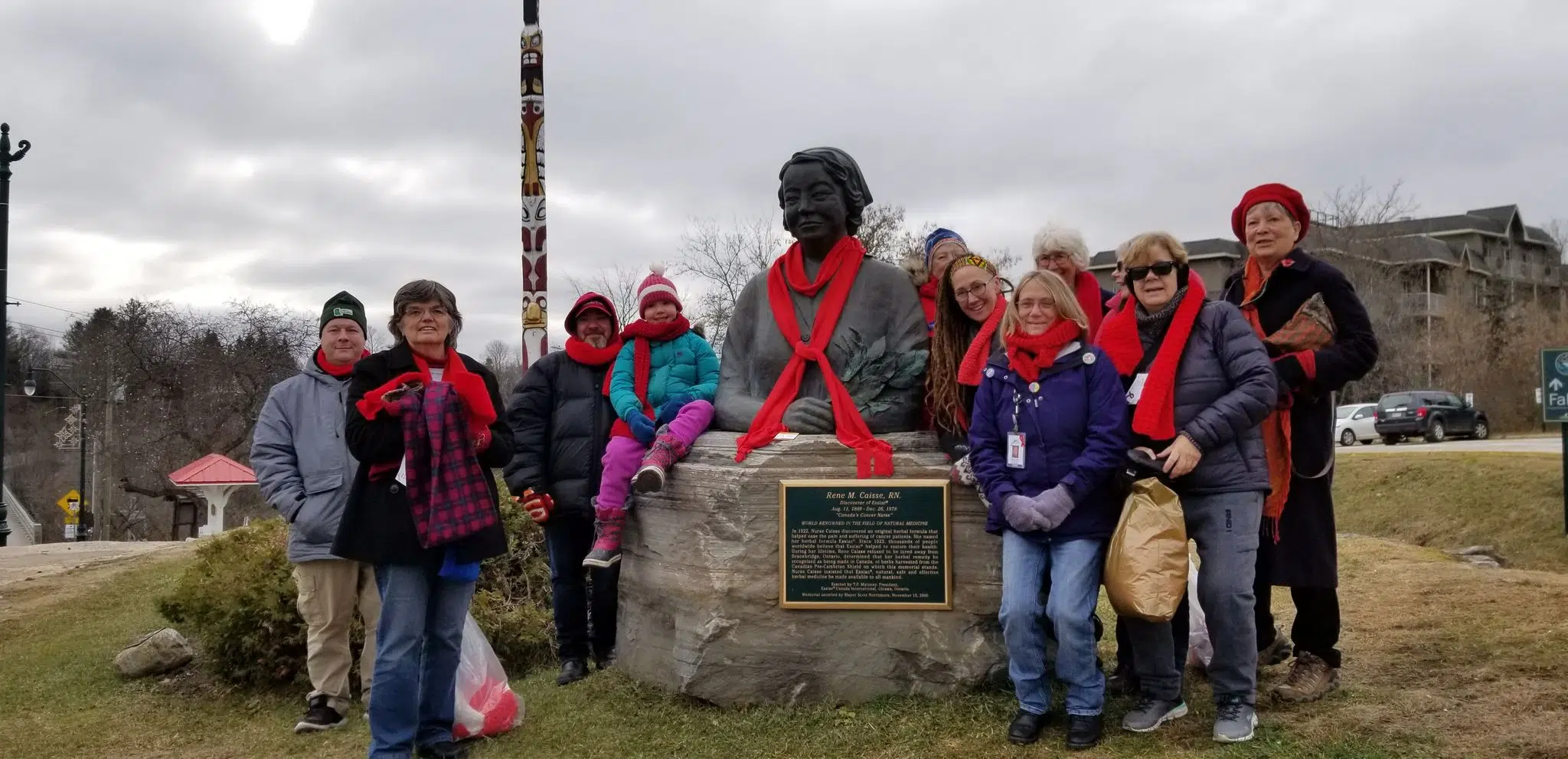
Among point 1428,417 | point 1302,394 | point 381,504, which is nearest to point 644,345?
point 381,504

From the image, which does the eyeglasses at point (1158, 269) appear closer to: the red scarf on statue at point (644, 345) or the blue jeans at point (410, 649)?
the red scarf on statue at point (644, 345)

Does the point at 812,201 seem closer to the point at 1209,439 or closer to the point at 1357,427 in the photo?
the point at 1209,439

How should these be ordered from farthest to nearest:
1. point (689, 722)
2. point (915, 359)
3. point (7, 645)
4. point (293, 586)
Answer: point (7, 645), point (293, 586), point (915, 359), point (689, 722)

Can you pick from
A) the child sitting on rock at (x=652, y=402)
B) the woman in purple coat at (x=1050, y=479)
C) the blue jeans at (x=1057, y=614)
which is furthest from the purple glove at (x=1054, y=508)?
the child sitting on rock at (x=652, y=402)

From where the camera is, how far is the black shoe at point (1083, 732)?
145 inches

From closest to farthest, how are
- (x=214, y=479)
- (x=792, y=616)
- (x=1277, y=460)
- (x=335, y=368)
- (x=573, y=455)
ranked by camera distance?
(x=1277, y=460) < (x=792, y=616) < (x=335, y=368) < (x=573, y=455) < (x=214, y=479)

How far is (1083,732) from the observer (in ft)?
12.1

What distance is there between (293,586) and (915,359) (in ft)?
11.6

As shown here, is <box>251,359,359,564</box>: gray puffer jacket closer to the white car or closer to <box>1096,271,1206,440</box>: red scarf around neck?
<box>1096,271,1206,440</box>: red scarf around neck

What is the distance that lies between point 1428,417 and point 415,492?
24824 millimetres

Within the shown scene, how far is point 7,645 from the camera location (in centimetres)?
716

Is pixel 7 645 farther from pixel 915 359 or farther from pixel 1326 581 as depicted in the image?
pixel 1326 581

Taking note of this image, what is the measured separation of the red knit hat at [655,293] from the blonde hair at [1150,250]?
219cm

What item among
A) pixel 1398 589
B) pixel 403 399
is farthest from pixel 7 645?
pixel 1398 589
